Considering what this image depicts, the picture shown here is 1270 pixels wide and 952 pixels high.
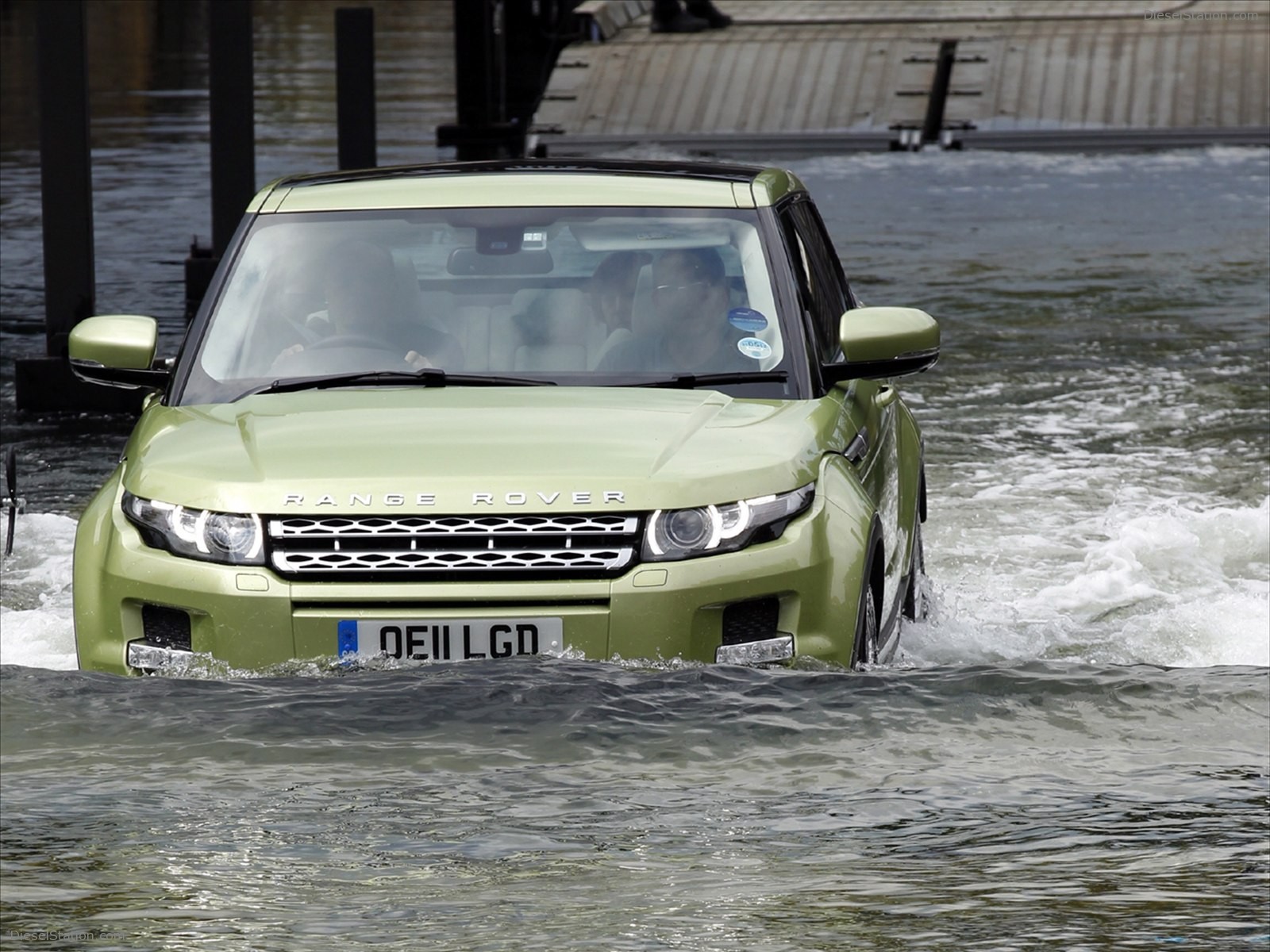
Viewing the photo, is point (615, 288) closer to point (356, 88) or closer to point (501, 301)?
point (501, 301)

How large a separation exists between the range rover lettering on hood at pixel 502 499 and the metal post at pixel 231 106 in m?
10.3

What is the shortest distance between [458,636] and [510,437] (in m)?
0.56

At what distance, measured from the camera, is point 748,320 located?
20.2ft

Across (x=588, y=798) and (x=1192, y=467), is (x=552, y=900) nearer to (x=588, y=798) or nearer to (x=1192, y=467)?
(x=588, y=798)

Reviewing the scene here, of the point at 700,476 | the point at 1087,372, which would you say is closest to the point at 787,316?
the point at 700,476

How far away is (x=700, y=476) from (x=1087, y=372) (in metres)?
9.51

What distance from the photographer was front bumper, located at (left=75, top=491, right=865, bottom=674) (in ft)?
16.5

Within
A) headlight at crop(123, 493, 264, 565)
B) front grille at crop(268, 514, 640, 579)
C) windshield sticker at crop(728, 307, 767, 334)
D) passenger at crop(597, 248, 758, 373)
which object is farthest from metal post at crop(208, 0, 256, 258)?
front grille at crop(268, 514, 640, 579)

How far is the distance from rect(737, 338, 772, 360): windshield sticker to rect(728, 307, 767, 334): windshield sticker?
0.04m

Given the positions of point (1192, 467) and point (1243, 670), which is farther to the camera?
point (1192, 467)

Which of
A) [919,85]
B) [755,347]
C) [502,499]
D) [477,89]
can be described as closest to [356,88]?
[477,89]

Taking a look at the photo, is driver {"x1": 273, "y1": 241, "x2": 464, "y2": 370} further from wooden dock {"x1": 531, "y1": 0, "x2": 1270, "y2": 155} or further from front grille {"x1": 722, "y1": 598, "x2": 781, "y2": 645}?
wooden dock {"x1": 531, "y1": 0, "x2": 1270, "y2": 155}

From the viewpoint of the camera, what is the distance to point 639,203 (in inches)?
252

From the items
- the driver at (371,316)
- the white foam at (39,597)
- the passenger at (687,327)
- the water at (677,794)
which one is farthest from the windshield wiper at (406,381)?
the white foam at (39,597)
